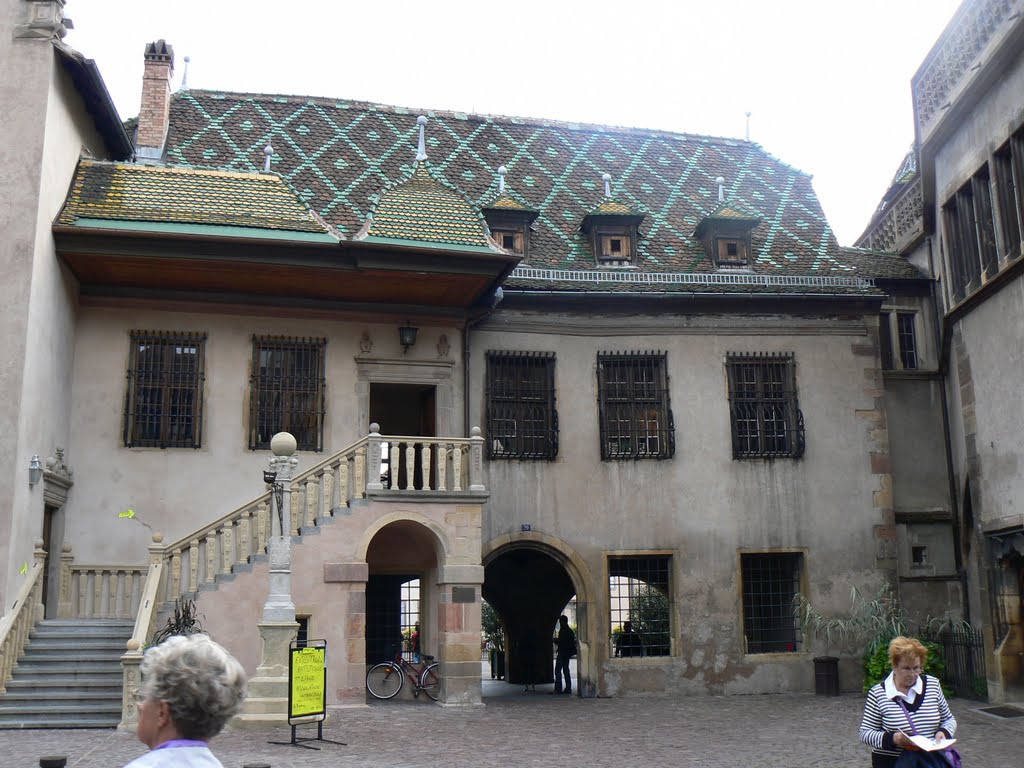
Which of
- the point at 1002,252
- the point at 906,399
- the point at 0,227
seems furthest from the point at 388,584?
the point at 1002,252

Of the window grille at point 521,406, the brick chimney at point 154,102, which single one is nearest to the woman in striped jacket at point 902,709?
the window grille at point 521,406

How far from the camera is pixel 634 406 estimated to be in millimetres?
19906

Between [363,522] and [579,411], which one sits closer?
[363,522]

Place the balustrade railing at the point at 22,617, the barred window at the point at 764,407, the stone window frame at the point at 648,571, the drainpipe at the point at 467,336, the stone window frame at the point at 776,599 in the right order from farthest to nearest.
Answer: the barred window at the point at 764,407 < the stone window frame at the point at 776,599 < the stone window frame at the point at 648,571 < the drainpipe at the point at 467,336 < the balustrade railing at the point at 22,617

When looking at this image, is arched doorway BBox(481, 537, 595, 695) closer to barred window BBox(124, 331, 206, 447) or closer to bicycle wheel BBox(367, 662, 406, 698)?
A: bicycle wheel BBox(367, 662, 406, 698)

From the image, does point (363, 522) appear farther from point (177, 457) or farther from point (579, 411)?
point (579, 411)

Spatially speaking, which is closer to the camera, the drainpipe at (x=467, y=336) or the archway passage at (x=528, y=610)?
the drainpipe at (x=467, y=336)

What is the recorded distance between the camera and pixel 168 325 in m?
18.0

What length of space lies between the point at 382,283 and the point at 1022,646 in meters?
11.7

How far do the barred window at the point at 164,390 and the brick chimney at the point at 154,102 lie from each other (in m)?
4.22

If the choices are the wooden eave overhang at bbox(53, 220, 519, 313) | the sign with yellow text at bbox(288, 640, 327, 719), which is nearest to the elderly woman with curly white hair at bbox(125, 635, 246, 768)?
the sign with yellow text at bbox(288, 640, 327, 719)

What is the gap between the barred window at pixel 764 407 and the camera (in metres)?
20.0

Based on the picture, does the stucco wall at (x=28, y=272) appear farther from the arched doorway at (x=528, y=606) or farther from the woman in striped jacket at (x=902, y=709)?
the woman in striped jacket at (x=902, y=709)

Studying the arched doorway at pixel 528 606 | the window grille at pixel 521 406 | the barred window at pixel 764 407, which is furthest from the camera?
the arched doorway at pixel 528 606
